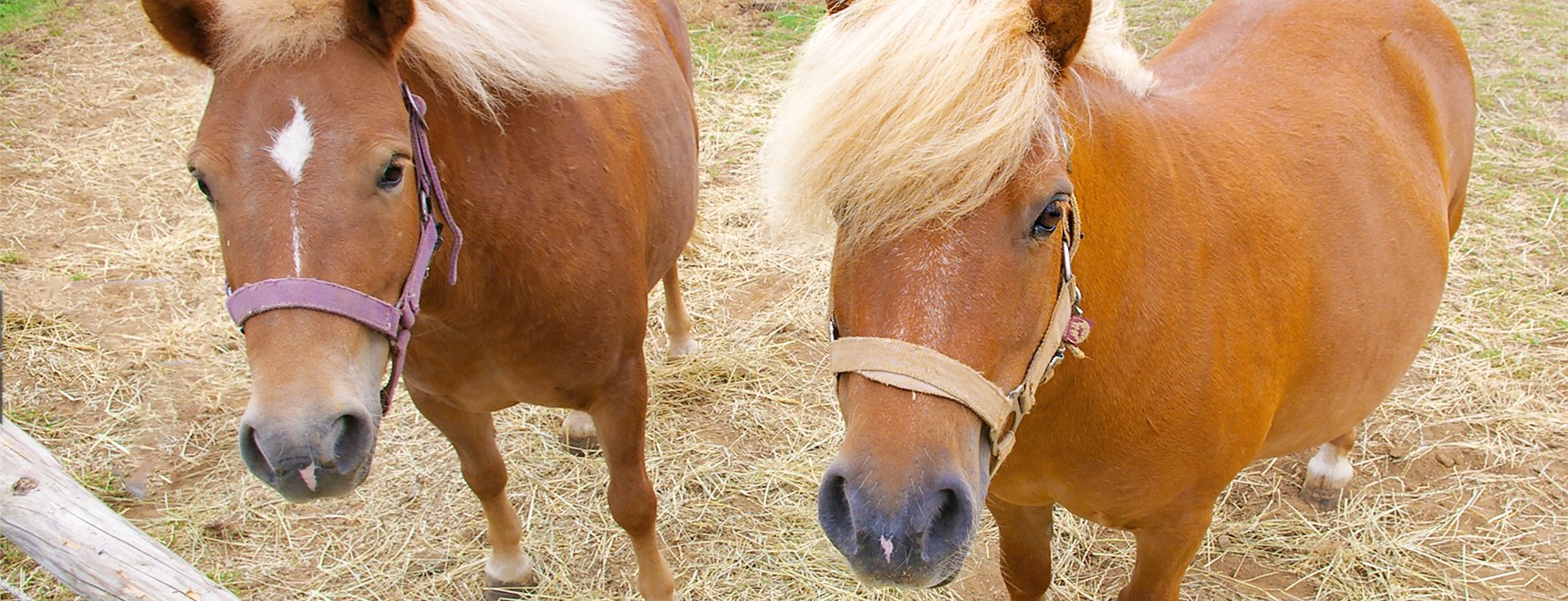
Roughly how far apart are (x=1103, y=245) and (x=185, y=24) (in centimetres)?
180

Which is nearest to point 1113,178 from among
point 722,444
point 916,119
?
point 916,119

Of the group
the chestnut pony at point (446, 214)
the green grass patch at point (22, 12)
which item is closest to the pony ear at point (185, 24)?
the chestnut pony at point (446, 214)

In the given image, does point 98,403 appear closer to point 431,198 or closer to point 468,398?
point 468,398

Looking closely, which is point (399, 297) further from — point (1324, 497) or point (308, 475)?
point (1324, 497)

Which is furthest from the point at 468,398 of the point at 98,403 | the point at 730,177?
the point at 730,177

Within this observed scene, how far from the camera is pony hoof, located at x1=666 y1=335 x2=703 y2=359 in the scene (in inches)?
168

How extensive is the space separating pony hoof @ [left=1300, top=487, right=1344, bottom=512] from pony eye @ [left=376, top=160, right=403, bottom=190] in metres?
3.21

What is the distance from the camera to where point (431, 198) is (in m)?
1.86

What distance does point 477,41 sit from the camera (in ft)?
6.72

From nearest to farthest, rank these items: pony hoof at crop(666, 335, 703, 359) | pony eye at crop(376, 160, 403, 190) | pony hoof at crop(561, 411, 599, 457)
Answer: pony eye at crop(376, 160, 403, 190) → pony hoof at crop(561, 411, 599, 457) → pony hoof at crop(666, 335, 703, 359)

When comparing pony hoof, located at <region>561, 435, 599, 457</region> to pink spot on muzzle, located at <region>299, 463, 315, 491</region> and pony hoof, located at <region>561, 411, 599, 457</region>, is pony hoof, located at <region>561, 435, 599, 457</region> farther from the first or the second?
pink spot on muzzle, located at <region>299, 463, 315, 491</region>

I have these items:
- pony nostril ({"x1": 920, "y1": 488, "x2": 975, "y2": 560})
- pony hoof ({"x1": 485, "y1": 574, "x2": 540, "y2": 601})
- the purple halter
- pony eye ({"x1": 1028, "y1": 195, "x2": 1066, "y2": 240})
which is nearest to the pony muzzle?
the purple halter

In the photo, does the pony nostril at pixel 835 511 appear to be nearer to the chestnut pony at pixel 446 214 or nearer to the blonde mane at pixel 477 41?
the chestnut pony at pixel 446 214

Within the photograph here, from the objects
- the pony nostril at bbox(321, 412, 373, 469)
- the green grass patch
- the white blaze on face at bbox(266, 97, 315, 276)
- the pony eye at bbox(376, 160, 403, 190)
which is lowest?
the green grass patch
